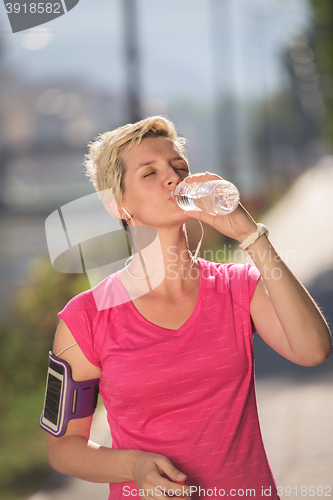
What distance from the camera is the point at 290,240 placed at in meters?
12.0

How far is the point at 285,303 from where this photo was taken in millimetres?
1709

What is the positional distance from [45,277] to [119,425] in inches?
153

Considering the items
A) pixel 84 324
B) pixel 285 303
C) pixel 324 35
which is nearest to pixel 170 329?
pixel 84 324

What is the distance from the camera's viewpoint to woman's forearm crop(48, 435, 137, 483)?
1.70m

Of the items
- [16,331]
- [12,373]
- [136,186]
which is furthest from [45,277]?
[136,186]

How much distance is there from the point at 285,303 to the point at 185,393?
0.44 m

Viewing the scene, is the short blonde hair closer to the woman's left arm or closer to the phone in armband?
the woman's left arm

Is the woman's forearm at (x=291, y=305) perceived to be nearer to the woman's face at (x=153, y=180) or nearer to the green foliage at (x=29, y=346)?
the woman's face at (x=153, y=180)

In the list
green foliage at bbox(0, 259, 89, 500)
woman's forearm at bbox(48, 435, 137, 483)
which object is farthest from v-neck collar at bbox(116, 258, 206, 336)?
green foliage at bbox(0, 259, 89, 500)

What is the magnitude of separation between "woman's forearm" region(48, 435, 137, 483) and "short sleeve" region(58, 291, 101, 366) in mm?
274

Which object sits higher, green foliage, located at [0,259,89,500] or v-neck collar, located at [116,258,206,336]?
v-neck collar, located at [116,258,206,336]

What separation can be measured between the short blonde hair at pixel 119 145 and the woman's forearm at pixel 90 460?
913mm

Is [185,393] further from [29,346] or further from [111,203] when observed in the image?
[29,346]

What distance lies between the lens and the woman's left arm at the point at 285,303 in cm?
171
